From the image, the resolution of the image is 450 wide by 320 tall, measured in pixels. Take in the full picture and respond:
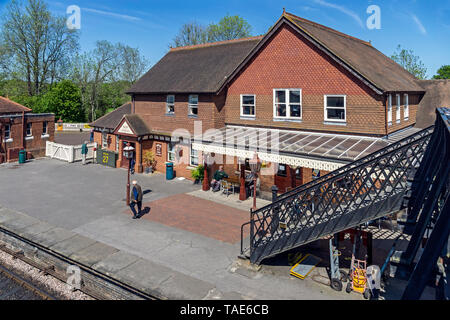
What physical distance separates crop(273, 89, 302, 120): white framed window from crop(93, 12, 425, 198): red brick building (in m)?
0.06

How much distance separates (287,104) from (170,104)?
9161 millimetres

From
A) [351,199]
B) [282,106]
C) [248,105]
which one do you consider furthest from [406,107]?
[351,199]

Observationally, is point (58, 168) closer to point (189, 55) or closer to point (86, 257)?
point (189, 55)

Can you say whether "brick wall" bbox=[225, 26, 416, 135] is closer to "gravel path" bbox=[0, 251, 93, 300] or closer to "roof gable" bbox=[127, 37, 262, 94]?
"roof gable" bbox=[127, 37, 262, 94]

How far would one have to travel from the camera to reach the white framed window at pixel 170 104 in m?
22.9

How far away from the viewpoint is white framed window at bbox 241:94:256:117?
1942 centimetres

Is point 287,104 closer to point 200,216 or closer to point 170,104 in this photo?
point 200,216

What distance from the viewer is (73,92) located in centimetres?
4984

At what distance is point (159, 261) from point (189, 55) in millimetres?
19507

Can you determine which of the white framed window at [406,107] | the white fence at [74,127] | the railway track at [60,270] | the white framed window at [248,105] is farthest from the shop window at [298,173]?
the white fence at [74,127]

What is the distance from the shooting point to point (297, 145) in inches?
599

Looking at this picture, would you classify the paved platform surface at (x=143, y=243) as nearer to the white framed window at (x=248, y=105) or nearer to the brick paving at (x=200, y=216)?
the brick paving at (x=200, y=216)
